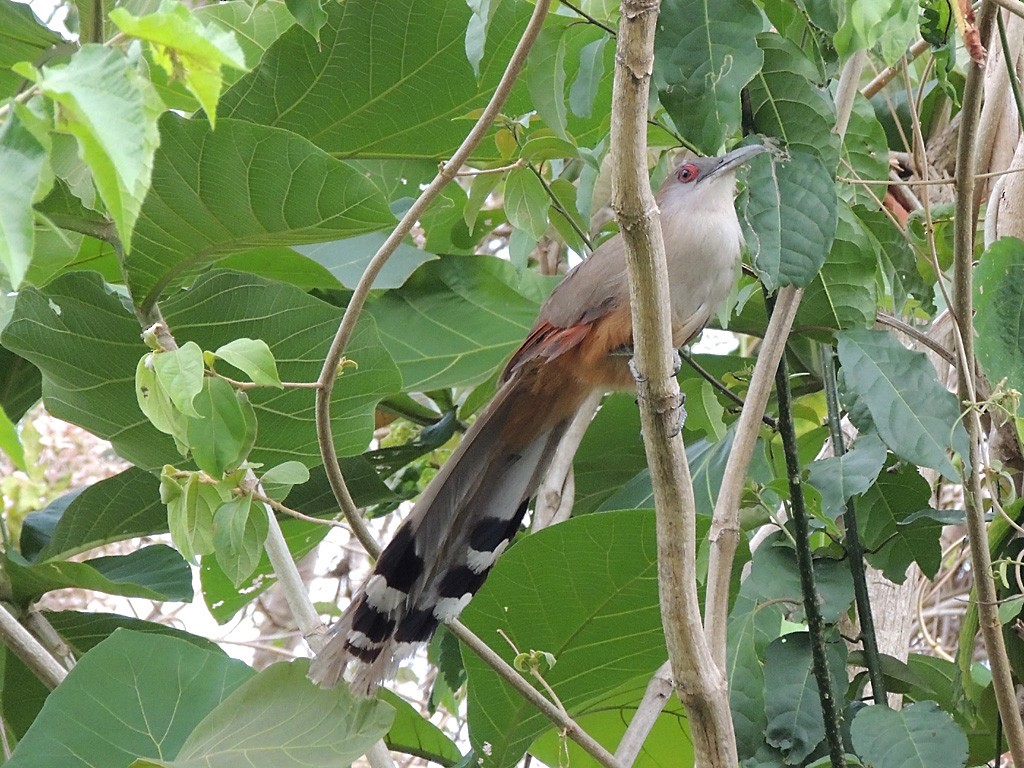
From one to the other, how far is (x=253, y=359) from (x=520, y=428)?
93 centimetres

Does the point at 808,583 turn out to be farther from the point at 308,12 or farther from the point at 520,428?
the point at 308,12

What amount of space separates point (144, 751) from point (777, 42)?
60.7 inches

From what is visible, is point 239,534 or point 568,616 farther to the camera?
point 568,616

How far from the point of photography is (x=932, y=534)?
2.02m

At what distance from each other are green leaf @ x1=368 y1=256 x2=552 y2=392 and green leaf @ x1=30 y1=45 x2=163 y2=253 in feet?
5.70

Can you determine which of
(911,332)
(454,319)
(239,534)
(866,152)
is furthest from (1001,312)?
(239,534)

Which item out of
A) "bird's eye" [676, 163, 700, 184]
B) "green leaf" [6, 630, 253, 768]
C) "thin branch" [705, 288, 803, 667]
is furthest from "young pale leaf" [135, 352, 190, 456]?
"bird's eye" [676, 163, 700, 184]

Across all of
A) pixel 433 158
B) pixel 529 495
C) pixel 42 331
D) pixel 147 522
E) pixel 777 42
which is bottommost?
pixel 147 522

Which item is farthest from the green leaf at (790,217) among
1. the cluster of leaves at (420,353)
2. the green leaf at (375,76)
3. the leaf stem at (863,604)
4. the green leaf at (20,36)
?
the green leaf at (20,36)

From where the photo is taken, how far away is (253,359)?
4.36 feet

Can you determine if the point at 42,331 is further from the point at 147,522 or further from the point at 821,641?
the point at 821,641

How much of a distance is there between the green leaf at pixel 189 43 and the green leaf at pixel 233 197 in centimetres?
114

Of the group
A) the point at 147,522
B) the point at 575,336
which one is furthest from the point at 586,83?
the point at 147,522

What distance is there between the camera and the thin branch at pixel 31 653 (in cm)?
185
